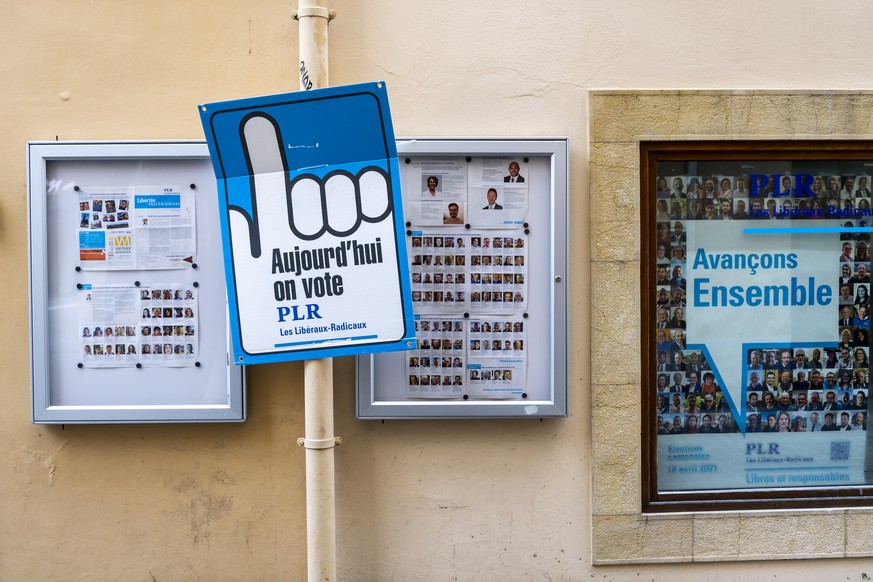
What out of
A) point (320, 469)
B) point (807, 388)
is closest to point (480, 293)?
point (320, 469)

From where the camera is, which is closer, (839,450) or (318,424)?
(318,424)

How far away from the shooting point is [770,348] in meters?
4.56

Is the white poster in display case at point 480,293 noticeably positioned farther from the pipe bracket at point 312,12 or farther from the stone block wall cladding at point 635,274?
the pipe bracket at point 312,12

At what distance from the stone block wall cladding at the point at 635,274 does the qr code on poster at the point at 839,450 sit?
1.69ft

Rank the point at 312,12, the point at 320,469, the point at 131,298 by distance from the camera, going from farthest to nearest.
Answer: the point at 131,298 < the point at 320,469 < the point at 312,12

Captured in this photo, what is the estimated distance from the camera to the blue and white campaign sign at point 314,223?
11.6 ft

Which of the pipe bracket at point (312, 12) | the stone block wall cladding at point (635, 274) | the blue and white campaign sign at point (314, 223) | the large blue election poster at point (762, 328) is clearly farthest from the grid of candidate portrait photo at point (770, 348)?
the pipe bracket at point (312, 12)

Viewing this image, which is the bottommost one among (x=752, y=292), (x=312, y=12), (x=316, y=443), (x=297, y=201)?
(x=316, y=443)

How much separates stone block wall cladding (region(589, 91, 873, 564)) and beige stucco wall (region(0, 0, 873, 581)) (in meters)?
0.06

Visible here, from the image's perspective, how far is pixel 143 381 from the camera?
4.18 meters

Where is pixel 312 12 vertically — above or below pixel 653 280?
above

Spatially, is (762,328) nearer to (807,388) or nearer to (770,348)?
(770,348)

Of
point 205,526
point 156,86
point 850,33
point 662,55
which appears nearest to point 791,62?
point 850,33

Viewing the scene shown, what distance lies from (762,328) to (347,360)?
2.49m
